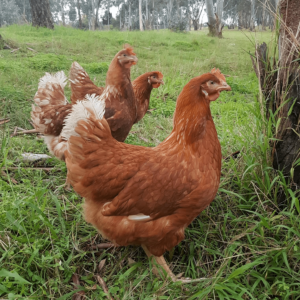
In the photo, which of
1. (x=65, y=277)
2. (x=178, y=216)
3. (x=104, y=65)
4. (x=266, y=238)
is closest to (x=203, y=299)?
(x=178, y=216)

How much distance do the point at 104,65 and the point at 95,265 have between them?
5809 millimetres

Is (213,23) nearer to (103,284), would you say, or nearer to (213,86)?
(213,86)

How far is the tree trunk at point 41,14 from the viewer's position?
1087cm

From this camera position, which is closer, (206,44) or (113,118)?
(113,118)

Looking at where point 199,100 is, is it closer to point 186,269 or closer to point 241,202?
point 241,202

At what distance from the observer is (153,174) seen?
1.78 metres

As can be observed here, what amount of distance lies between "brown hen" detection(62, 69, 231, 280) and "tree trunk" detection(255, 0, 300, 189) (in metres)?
0.55

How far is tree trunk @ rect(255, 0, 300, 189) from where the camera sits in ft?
6.30

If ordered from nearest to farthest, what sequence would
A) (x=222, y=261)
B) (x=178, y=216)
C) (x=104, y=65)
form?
(x=178, y=216) → (x=222, y=261) → (x=104, y=65)

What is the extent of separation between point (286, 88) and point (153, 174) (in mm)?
1240

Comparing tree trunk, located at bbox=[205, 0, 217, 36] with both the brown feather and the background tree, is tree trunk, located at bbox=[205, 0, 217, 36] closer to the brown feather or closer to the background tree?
the brown feather

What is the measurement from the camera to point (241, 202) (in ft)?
7.50

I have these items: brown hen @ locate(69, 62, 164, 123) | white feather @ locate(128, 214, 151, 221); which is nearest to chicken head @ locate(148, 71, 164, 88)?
brown hen @ locate(69, 62, 164, 123)

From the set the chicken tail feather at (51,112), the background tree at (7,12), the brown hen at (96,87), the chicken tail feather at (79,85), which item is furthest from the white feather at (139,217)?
the background tree at (7,12)
